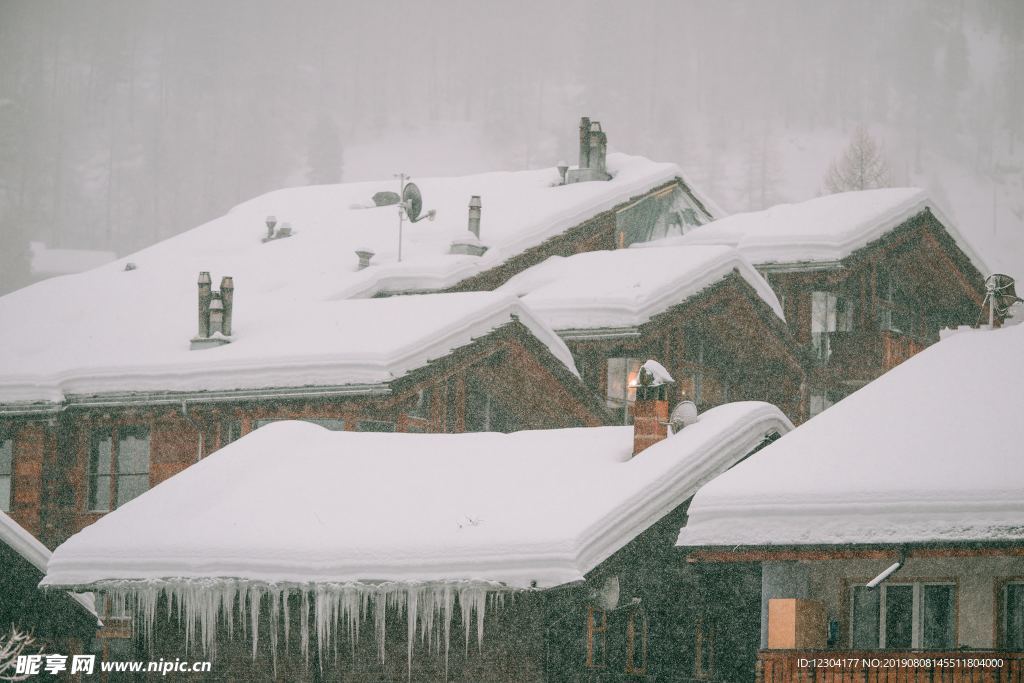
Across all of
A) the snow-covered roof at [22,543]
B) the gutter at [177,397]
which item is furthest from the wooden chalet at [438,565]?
the gutter at [177,397]

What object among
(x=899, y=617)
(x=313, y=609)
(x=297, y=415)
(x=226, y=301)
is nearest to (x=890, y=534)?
(x=899, y=617)

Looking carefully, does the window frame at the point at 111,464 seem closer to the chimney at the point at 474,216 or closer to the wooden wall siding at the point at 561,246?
the wooden wall siding at the point at 561,246

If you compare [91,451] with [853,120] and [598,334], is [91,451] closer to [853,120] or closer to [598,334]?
[598,334]

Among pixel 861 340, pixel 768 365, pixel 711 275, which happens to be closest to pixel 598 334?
pixel 711 275

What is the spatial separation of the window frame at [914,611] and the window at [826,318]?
680 inches

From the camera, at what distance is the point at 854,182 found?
2704 inches

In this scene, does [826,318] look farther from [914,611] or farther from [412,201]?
[914,611]

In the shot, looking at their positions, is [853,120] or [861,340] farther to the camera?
[853,120]

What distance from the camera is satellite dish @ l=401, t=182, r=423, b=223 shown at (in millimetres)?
32156

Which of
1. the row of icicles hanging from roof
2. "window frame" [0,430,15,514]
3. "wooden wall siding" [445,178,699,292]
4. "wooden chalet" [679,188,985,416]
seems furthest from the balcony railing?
"wooden chalet" [679,188,985,416]

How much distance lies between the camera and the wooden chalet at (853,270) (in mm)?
31734

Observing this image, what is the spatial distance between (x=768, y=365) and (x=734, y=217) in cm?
517

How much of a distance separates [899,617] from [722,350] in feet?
47.9

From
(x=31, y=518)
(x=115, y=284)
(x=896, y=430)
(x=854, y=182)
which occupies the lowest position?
(x=31, y=518)
